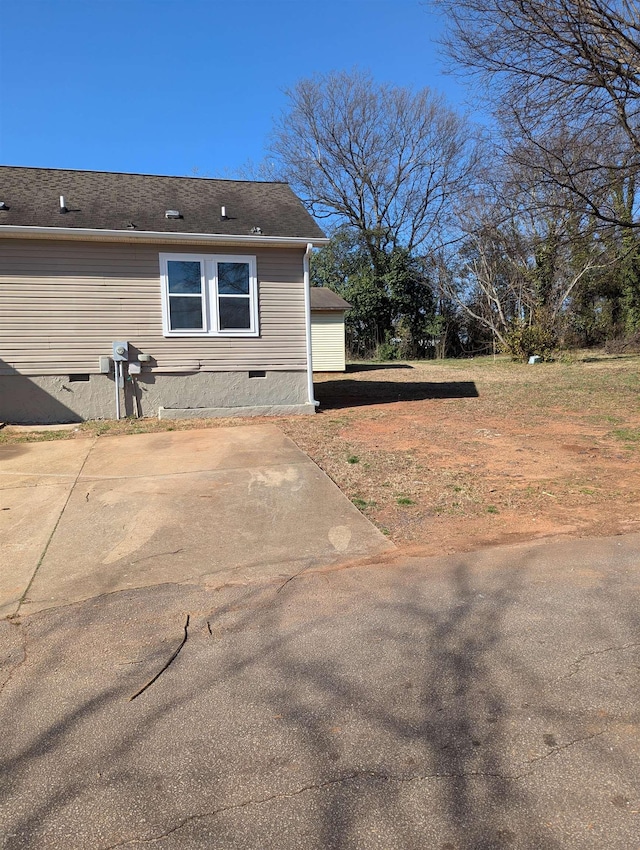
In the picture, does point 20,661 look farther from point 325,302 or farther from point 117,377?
point 325,302

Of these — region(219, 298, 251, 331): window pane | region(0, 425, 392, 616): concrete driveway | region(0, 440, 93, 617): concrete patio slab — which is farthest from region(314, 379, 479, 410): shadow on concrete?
region(0, 440, 93, 617): concrete patio slab

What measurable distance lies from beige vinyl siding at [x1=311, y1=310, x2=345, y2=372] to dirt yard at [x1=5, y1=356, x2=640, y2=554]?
7.98 meters

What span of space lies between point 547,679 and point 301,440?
5958mm

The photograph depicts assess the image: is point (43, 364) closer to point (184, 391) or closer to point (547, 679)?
point (184, 391)

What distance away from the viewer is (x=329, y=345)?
22.4 m

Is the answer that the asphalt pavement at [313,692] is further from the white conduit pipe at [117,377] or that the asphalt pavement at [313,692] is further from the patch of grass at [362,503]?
the white conduit pipe at [117,377]

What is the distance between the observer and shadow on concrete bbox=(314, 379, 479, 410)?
42.7ft

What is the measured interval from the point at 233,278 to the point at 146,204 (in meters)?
2.42

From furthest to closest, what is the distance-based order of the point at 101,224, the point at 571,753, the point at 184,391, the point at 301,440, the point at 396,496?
the point at 184,391, the point at 101,224, the point at 301,440, the point at 396,496, the point at 571,753

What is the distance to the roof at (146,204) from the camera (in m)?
10.1

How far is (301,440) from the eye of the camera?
8344 mm

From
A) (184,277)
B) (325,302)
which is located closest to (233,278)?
(184,277)

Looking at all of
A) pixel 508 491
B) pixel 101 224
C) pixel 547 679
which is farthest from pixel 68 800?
pixel 101 224

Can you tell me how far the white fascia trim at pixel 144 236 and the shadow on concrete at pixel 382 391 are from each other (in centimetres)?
345
